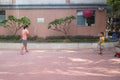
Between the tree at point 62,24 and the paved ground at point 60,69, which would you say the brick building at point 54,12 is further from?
the paved ground at point 60,69

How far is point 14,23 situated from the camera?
90.7ft

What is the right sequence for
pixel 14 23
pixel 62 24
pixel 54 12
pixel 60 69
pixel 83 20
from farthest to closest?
pixel 83 20 → pixel 54 12 → pixel 14 23 → pixel 62 24 → pixel 60 69

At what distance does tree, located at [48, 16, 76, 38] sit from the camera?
26.5m

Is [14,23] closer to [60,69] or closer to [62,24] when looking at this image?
[62,24]

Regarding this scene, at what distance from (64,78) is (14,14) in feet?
55.3

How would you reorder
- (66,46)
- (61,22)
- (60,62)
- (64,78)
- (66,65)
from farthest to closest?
(61,22) → (66,46) → (60,62) → (66,65) → (64,78)

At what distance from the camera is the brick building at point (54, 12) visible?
2761 cm

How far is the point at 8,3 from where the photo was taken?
92.0 feet

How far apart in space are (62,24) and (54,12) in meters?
1.32

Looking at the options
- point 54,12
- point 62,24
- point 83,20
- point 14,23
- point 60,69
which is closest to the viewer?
point 60,69

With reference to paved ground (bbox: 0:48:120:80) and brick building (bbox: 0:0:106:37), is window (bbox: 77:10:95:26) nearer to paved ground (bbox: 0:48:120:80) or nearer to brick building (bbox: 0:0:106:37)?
brick building (bbox: 0:0:106:37)

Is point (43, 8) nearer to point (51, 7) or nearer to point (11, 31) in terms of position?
point (51, 7)

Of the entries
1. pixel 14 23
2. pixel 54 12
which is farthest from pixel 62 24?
pixel 14 23

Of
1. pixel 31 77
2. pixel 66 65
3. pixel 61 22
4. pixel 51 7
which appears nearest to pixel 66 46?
pixel 61 22
